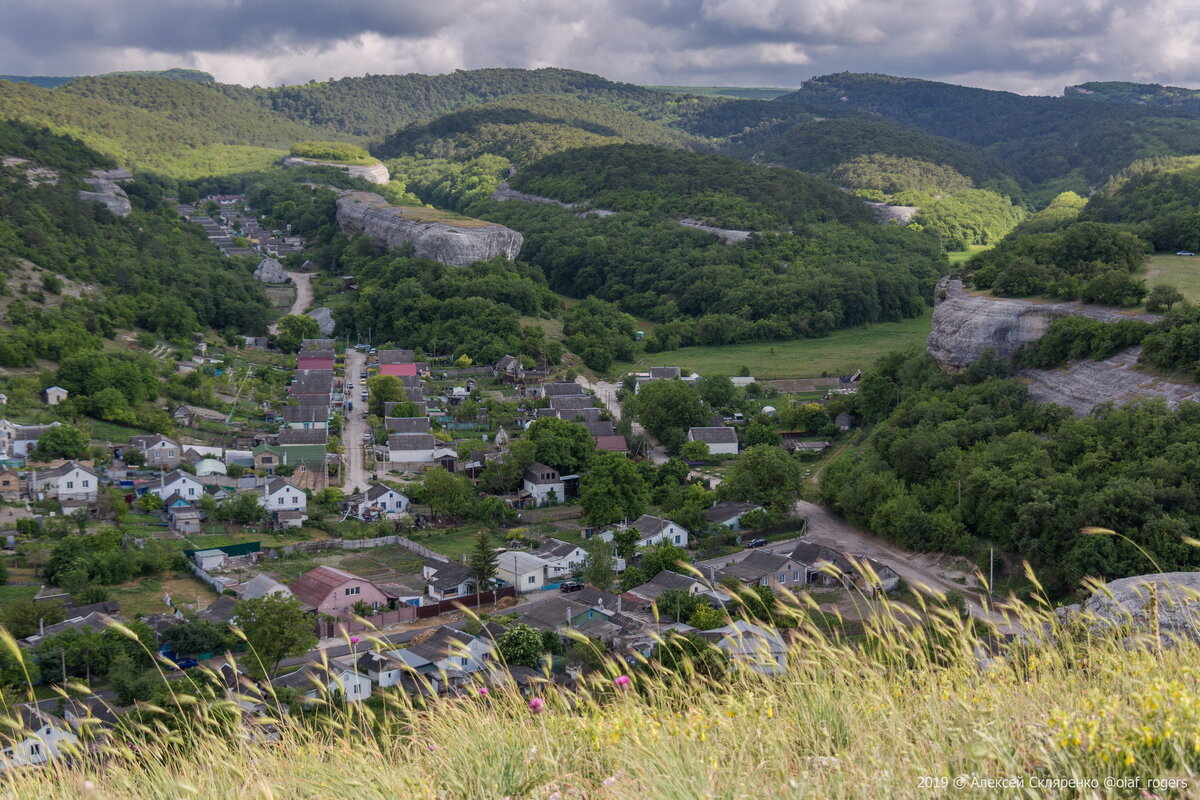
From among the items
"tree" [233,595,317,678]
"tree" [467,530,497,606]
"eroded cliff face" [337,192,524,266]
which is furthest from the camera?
"eroded cliff face" [337,192,524,266]

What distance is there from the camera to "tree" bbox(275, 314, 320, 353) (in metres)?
40.7

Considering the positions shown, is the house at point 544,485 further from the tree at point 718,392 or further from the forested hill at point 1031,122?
the forested hill at point 1031,122

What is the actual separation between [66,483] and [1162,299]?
2558 cm

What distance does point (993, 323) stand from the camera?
28219 millimetres

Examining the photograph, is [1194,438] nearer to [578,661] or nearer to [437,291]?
[578,661]

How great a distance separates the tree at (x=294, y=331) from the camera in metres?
40.7

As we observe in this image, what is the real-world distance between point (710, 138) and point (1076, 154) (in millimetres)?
45349

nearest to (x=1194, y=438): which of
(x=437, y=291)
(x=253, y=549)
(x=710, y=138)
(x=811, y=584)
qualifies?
(x=811, y=584)

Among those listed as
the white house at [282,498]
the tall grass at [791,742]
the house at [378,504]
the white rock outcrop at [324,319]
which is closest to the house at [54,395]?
the white house at [282,498]

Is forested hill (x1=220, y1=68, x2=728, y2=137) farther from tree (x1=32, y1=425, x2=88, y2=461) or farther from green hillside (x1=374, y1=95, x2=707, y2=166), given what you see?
tree (x1=32, y1=425, x2=88, y2=461)

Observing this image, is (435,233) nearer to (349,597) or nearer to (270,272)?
(270,272)

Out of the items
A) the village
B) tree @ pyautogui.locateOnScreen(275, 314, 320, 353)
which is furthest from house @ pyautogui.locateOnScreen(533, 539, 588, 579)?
tree @ pyautogui.locateOnScreen(275, 314, 320, 353)

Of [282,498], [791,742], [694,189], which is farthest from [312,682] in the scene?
[694,189]

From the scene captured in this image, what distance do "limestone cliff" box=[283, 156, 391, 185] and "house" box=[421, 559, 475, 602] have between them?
6777cm
